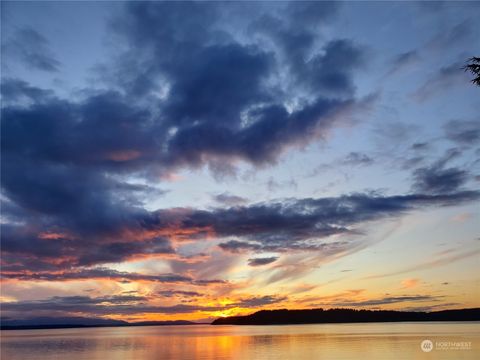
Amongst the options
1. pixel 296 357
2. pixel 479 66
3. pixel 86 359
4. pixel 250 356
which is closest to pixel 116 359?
pixel 86 359

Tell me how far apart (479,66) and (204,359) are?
7721 centimetres

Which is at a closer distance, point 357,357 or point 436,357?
point 436,357

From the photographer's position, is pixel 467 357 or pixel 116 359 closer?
pixel 467 357

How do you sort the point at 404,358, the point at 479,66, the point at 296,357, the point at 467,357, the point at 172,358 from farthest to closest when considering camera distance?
the point at 172,358
the point at 296,357
the point at 404,358
the point at 467,357
the point at 479,66

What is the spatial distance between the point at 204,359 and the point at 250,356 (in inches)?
373

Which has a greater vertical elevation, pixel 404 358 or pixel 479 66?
pixel 479 66

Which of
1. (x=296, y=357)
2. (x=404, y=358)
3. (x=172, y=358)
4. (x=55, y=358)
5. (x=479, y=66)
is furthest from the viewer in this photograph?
(x=55, y=358)

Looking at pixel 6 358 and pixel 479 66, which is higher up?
pixel 479 66

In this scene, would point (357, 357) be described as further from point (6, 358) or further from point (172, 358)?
point (6, 358)

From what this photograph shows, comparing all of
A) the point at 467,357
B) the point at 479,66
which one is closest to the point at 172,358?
the point at 467,357

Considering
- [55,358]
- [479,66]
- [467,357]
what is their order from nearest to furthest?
1. [479,66]
2. [467,357]
3. [55,358]

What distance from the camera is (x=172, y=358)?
91.9 metres

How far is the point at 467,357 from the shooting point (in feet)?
242

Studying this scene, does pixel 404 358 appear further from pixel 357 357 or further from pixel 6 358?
pixel 6 358
